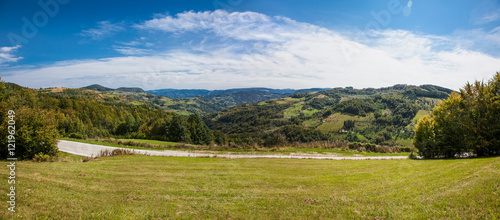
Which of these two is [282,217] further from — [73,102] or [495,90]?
[73,102]

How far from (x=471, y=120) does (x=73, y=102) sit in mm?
147998

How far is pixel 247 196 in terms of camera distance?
35.5ft

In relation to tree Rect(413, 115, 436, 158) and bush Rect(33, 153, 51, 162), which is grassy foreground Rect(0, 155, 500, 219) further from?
tree Rect(413, 115, 436, 158)

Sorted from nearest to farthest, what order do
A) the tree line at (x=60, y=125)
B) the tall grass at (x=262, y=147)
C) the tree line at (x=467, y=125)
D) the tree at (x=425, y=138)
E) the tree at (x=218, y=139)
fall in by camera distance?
1. the tree line at (x=60, y=125)
2. the tree line at (x=467, y=125)
3. the tree at (x=425, y=138)
4. the tall grass at (x=262, y=147)
5. the tree at (x=218, y=139)

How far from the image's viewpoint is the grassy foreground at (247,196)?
787 centimetres

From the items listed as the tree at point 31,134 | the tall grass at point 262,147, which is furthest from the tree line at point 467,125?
the tree at point 31,134

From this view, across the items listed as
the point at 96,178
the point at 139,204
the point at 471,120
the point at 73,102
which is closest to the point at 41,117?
the point at 96,178

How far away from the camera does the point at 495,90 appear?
23.9 meters

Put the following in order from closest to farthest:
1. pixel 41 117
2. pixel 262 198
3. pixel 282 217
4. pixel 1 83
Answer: pixel 282 217
pixel 262 198
pixel 41 117
pixel 1 83

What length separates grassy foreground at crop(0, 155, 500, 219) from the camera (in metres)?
7.87

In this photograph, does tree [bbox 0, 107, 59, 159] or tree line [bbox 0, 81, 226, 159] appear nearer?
tree [bbox 0, 107, 59, 159]

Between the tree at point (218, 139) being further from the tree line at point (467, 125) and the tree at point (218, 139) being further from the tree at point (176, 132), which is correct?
the tree line at point (467, 125)

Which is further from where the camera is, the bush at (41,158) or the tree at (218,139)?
the tree at (218,139)

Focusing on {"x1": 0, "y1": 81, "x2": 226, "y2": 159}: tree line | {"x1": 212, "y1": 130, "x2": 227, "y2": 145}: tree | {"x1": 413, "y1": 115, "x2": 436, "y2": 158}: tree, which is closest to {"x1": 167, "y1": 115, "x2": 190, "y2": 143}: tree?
{"x1": 0, "y1": 81, "x2": 226, "y2": 159}: tree line
